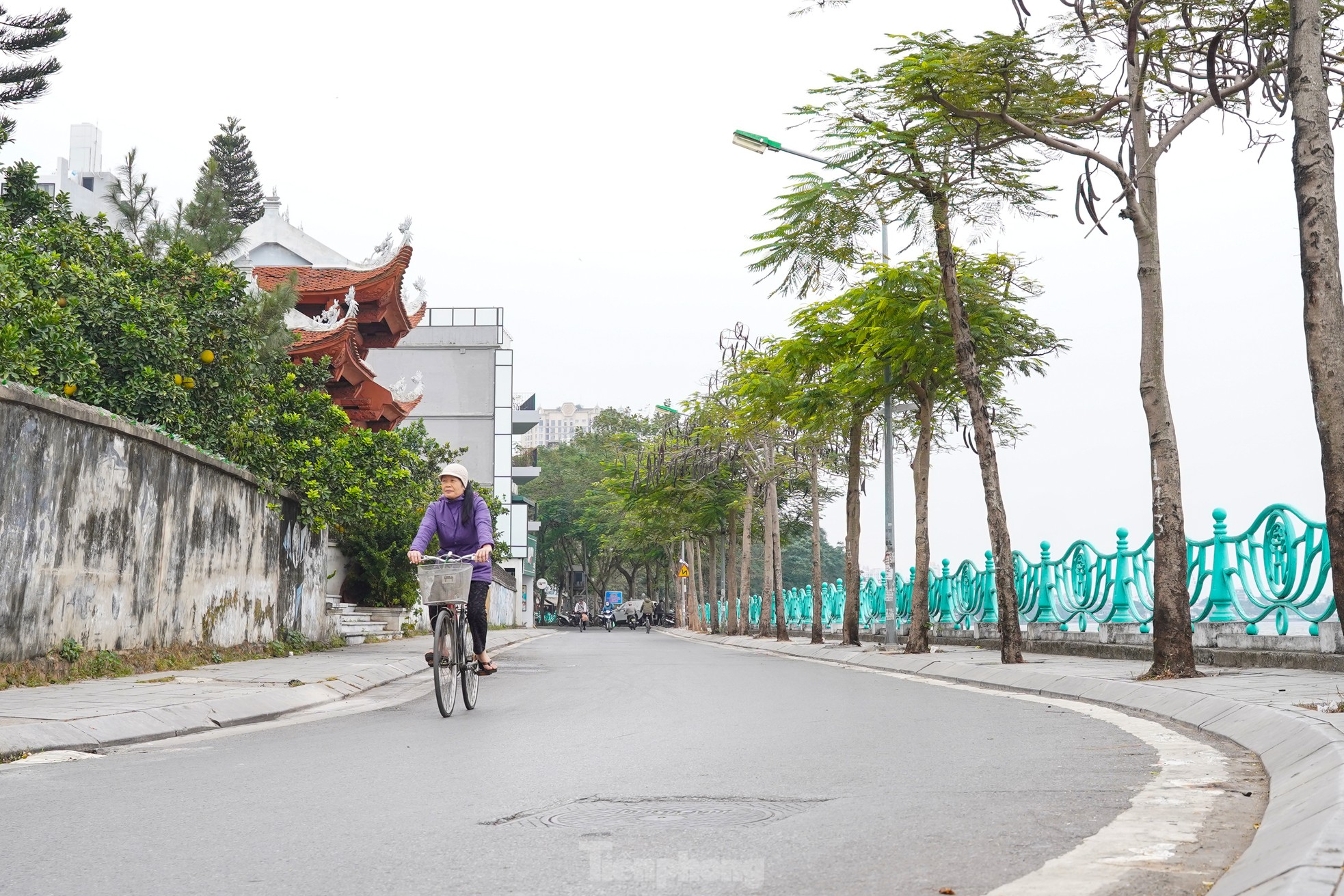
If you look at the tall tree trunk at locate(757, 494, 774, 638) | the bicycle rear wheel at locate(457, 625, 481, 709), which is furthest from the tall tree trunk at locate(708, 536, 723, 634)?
the bicycle rear wheel at locate(457, 625, 481, 709)

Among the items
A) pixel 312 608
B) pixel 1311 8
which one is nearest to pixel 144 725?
pixel 1311 8

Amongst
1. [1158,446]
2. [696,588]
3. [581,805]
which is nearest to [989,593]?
[1158,446]

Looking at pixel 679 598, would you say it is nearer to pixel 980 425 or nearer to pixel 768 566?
pixel 768 566

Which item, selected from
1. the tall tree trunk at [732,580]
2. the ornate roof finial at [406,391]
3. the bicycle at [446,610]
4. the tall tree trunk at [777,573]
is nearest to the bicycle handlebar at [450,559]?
the bicycle at [446,610]

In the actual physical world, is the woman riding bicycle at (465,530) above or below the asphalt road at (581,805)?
above

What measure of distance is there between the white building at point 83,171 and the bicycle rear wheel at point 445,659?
5094 cm

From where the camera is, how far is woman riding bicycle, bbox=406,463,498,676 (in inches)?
383

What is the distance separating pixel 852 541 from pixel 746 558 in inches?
532

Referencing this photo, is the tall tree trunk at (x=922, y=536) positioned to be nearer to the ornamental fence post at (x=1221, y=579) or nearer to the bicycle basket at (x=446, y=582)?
the ornamental fence post at (x=1221, y=579)

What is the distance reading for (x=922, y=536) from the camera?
20.1 metres

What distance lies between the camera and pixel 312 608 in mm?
19719

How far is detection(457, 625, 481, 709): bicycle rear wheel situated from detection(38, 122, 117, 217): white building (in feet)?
165

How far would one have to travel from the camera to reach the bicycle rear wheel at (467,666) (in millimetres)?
9539

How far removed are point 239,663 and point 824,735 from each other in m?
8.98
